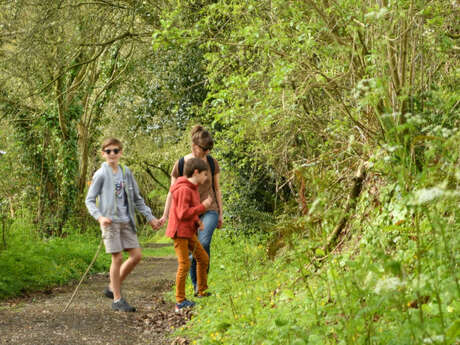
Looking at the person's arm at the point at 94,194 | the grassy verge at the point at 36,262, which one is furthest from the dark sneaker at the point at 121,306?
the grassy verge at the point at 36,262

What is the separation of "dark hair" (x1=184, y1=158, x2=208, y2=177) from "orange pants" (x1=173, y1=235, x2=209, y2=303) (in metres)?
0.79

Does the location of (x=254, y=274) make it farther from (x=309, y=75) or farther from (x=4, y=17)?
(x=4, y=17)

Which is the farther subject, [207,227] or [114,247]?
[207,227]

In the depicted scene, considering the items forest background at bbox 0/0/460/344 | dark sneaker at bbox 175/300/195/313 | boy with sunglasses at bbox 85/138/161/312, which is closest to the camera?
forest background at bbox 0/0/460/344

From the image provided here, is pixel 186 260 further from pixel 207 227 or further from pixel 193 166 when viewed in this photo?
pixel 193 166

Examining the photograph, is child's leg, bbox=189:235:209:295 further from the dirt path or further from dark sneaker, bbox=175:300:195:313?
the dirt path

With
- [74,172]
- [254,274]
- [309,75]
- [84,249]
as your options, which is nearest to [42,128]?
[74,172]

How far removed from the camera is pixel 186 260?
6492mm

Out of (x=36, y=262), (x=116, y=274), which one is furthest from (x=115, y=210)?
(x=36, y=262)

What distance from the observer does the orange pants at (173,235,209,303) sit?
21.2 feet

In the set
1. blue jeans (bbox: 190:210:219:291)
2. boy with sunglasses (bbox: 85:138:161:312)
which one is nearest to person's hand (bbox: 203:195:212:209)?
blue jeans (bbox: 190:210:219:291)

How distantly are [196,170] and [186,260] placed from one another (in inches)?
43.4

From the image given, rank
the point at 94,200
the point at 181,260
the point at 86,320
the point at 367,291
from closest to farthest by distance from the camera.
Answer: the point at 367,291 → the point at 86,320 → the point at 181,260 → the point at 94,200

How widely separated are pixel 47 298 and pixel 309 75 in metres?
5.18
